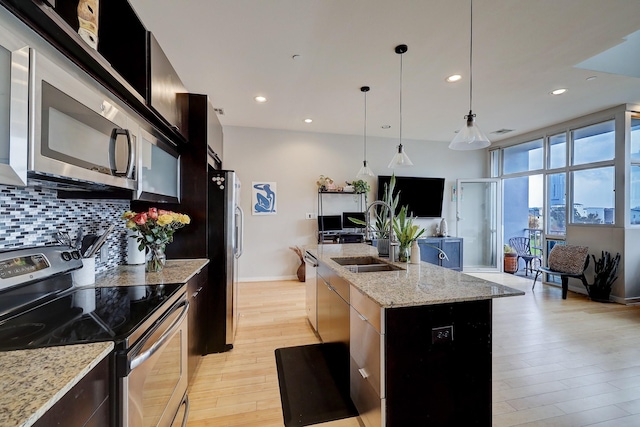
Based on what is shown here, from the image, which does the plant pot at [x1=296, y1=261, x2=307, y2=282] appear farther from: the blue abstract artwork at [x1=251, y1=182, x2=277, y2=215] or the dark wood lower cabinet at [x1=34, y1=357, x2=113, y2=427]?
the dark wood lower cabinet at [x1=34, y1=357, x2=113, y2=427]

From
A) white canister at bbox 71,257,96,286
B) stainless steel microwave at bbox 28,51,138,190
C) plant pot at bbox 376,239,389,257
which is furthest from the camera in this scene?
plant pot at bbox 376,239,389,257

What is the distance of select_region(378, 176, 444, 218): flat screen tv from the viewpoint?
589cm

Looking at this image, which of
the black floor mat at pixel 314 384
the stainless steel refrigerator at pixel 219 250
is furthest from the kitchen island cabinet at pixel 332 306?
the stainless steel refrigerator at pixel 219 250

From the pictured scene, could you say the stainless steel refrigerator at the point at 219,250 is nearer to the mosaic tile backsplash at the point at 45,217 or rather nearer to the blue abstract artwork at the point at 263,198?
the mosaic tile backsplash at the point at 45,217

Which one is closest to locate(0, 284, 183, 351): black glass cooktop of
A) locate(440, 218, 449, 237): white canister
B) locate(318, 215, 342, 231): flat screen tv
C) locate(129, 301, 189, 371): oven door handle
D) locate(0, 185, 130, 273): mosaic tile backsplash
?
locate(129, 301, 189, 371): oven door handle

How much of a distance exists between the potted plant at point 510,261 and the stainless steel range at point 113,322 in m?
6.73

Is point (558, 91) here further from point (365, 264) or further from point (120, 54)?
point (120, 54)

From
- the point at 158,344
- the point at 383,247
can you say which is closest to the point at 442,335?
the point at 383,247

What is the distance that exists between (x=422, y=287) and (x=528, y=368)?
171cm

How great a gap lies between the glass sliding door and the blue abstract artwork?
424 cm

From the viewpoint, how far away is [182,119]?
7.30 ft

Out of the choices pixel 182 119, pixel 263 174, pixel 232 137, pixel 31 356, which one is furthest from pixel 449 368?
pixel 232 137

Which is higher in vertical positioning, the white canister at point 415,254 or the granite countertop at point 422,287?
the white canister at point 415,254

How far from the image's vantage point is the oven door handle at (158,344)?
3.35 feet
